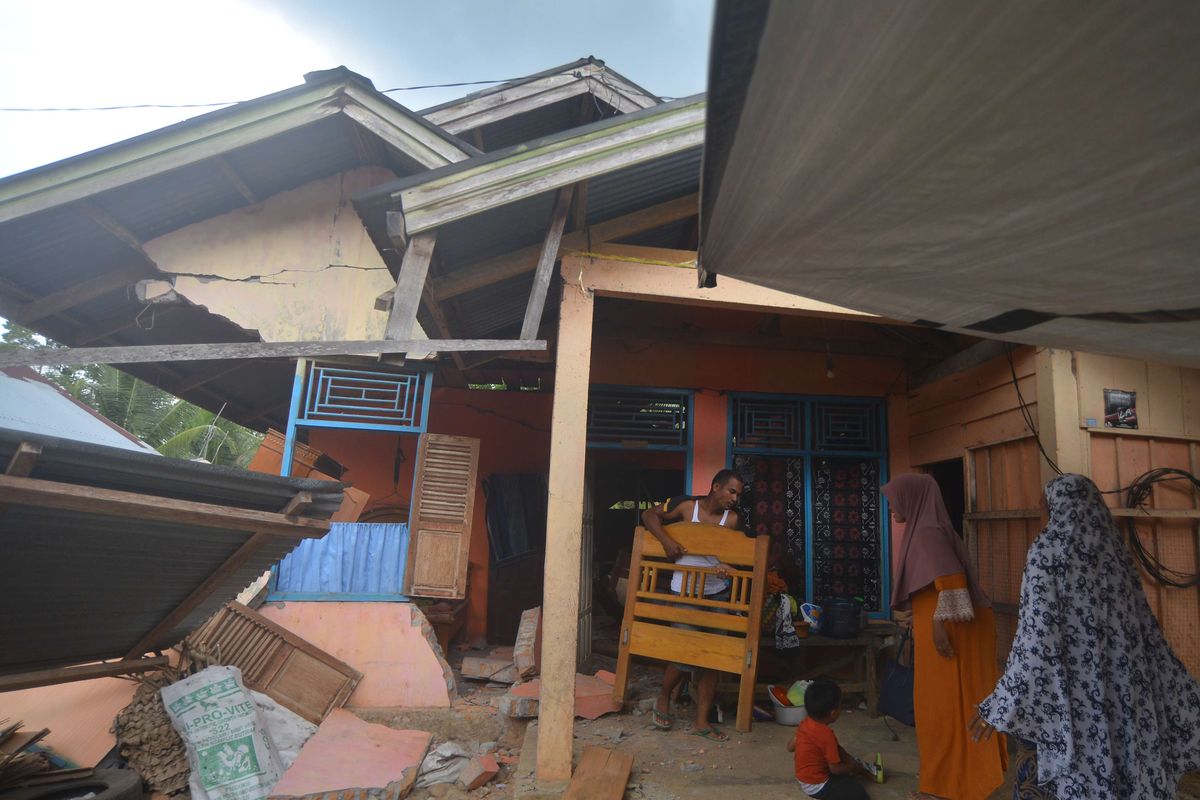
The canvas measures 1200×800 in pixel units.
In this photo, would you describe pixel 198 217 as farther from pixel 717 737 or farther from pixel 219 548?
pixel 717 737

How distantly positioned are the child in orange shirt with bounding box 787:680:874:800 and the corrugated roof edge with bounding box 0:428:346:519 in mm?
2552

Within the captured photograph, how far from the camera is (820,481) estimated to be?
276 inches

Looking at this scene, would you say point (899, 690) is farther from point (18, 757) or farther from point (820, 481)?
point (18, 757)

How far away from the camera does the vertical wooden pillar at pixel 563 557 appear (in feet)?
12.9

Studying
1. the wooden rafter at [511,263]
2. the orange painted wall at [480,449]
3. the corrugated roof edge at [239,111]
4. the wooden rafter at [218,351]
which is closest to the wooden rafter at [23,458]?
the wooden rafter at [218,351]

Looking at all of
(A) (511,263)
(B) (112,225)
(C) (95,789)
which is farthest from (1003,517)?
(B) (112,225)

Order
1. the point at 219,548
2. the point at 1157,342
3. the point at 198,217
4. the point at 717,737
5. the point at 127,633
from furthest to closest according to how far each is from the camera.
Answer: the point at 198,217
the point at 717,737
the point at 127,633
the point at 219,548
the point at 1157,342

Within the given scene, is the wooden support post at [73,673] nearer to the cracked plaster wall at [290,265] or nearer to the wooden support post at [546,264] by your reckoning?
the wooden support post at [546,264]

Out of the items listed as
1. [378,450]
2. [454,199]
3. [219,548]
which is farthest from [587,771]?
[378,450]

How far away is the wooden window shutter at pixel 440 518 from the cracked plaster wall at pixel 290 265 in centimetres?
115

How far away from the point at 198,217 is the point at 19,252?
1403 millimetres

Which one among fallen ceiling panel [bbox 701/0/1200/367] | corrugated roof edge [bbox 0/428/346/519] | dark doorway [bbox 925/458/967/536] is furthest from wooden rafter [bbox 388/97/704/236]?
dark doorway [bbox 925/458/967/536]

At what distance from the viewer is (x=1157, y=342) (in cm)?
185

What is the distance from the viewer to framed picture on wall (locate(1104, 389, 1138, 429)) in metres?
4.58
